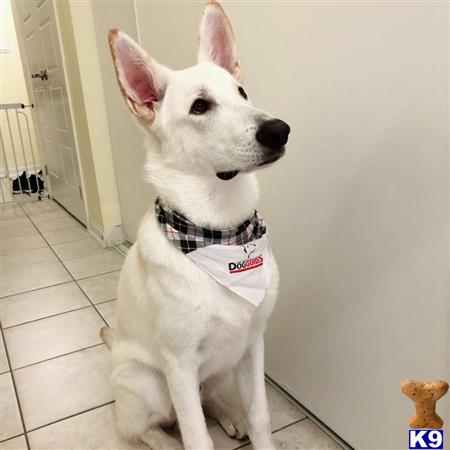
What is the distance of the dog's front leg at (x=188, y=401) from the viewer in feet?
3.65

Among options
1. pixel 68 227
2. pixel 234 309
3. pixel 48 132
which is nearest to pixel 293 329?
pixel 234 309

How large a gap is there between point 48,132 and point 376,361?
4015 millimetres

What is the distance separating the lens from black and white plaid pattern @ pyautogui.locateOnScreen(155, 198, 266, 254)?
1.11 m

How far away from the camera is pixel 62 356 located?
6.54ft

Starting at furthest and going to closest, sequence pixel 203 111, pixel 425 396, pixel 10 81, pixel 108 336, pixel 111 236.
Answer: pixel 10 81
pixel 111 236
pixel 108 336
pixel 203 111
pixel 425 396

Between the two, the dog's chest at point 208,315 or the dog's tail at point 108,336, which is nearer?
the dog's chest at point 208,315

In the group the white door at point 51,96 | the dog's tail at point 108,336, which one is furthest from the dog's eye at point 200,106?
the white door at point 51,96

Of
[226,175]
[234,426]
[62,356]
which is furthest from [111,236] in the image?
[226,175]

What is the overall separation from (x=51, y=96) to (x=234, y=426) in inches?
132

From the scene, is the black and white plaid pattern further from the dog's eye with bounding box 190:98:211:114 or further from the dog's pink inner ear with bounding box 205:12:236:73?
the dog's pink inner ear with bounding box 205:12:236:73

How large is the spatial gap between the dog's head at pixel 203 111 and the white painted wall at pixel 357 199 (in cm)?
25

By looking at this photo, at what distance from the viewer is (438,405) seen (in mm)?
1050

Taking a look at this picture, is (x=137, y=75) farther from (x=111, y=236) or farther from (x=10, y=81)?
(x=10, y=81)

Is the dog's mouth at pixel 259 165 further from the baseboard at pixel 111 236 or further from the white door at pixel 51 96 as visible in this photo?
the white door at pixel 51 96
